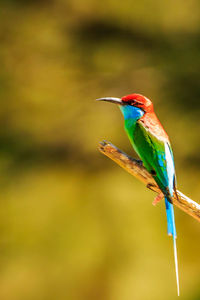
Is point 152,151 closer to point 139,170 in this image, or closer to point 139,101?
point 139,170

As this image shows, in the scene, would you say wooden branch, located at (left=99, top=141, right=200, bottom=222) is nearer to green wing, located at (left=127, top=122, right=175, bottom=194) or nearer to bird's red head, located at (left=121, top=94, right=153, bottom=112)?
green wing, located at (left=127, top=122, right=175, bottom=194)

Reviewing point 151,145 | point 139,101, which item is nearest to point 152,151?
point 151,145

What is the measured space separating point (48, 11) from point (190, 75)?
5.11 feet

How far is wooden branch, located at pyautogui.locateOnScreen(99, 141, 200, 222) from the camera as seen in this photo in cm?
180

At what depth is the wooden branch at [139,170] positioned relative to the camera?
5.89 feet

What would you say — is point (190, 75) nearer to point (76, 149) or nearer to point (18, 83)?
point (76, 149)

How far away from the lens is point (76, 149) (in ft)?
14.8

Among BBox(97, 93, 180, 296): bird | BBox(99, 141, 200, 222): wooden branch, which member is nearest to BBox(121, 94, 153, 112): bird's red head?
A: BBox(97, 93, 180, 296): bird

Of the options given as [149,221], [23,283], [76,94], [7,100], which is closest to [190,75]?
[76,94]

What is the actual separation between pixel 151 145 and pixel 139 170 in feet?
0.37

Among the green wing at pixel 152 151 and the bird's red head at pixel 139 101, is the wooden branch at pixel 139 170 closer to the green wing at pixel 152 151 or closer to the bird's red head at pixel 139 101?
the green wing at pixel 152 151

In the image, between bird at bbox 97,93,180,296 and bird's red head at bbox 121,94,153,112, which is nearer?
bird at bbox 97,93,180,296

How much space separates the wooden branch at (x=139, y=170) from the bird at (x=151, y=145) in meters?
0.03

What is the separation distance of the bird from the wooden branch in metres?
0.03
